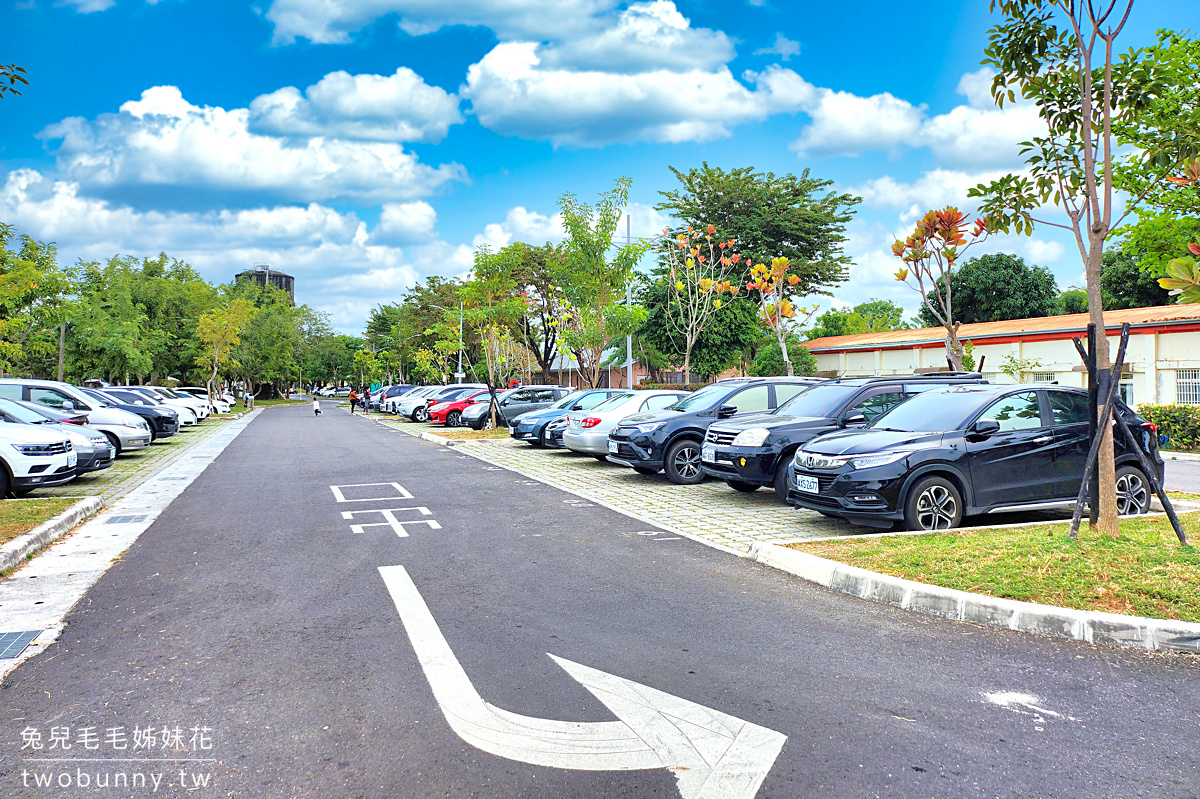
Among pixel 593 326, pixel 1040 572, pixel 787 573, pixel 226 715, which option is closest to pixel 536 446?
pixel 593 326

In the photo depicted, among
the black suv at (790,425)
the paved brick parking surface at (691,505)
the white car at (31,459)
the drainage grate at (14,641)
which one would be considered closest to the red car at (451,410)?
the paved brick parking surface at (691,505)

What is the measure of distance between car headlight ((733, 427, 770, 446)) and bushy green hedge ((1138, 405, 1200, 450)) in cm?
1666

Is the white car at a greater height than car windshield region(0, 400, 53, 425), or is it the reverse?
car windshield region(0, 400, 53, 425)

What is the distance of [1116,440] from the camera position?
30.3ft

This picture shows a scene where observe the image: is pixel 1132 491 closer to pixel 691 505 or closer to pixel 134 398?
pixel 691 505

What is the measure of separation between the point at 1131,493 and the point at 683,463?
6.06 meters

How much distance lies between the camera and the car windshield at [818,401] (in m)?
11.0

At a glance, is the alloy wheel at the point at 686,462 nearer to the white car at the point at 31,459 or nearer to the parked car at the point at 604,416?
the parked car at the point at 604,416

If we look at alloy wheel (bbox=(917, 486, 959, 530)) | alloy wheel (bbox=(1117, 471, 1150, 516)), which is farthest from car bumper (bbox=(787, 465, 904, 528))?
alloy wheel (bbox=(1117, 471, 1150, 516))

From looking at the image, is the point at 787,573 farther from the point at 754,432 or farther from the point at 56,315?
the point at 56,315

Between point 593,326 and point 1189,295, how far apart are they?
22153 millimetres

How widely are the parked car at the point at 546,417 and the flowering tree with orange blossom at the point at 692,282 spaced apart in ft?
40.1

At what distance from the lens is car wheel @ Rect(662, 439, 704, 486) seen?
13086 millimetres

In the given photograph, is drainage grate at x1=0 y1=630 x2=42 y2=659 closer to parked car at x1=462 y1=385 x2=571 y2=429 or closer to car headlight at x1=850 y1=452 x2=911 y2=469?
car headlight at x1=850 y1=452 x2=911 y2=469
